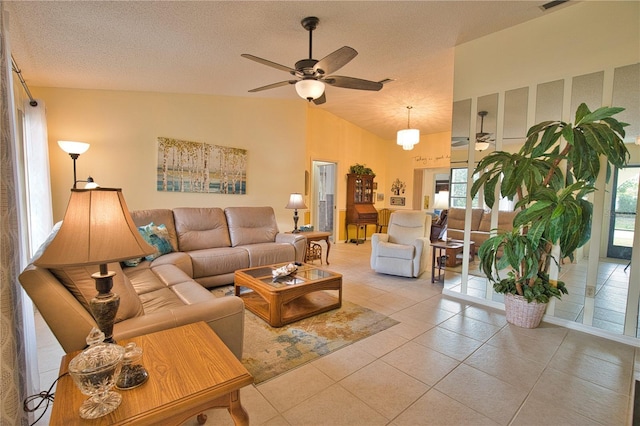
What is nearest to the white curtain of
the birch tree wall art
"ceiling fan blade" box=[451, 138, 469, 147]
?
the birch tree wall art

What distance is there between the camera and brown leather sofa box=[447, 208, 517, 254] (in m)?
3.24

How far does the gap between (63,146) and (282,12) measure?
2.91 metres

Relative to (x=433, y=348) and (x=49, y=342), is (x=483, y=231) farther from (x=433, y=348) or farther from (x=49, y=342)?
(x=49, y=342)

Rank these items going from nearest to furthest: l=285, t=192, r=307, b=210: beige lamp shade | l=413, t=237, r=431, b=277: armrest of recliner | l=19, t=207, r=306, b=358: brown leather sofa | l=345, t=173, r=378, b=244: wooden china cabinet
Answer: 1. l=19, t=207, r=306, b=358: brown leather sofa
2. l=413, t=237, r=431, b=277: armrest of recliner
3. l=285, t=192, r=307, b=210: beige lamp shade
4. l=345, t=173, r=378, b=244: wooden china cabinet

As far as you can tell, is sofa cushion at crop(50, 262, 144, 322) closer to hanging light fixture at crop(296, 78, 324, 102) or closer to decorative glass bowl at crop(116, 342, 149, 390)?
decorative glass bowl at crop(116, 342, 149, 390)

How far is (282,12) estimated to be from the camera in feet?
8.32

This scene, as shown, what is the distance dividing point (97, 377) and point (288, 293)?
1.79 meters

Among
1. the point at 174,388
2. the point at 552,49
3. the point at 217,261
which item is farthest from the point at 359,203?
the point at 174,388

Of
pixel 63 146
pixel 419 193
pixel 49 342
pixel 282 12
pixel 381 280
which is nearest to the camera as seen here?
pixel 49 342

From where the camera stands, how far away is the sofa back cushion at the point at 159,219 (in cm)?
351

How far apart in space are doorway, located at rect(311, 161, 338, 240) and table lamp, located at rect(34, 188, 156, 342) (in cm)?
620

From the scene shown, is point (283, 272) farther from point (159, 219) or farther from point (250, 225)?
point (159, 219)

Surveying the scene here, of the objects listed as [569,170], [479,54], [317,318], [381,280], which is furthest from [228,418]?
[479,54]

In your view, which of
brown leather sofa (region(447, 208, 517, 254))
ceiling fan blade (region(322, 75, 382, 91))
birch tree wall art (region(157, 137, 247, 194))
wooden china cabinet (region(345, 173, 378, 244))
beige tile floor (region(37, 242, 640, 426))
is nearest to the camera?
beige tile floor (region(37, 242, 640, 426))
